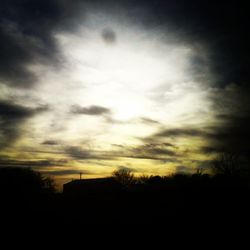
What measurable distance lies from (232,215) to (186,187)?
805 centimetres

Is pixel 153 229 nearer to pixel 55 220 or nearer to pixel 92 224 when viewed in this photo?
pixel 92 224

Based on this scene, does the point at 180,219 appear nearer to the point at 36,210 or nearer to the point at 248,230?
the point at 248,230

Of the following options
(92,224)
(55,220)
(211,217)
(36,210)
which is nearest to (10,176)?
(36,210)

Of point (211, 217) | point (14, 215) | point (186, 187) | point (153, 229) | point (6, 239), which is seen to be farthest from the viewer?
point (186, 187)

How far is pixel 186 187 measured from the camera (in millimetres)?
27328

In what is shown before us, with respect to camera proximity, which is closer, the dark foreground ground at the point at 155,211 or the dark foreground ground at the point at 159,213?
the dark foreground ground at the point at 159,213

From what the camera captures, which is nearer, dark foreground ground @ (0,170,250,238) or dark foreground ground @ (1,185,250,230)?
dark foreground ground @ (0,170,250,238)

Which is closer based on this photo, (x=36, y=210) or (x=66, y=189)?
(x=36, y=210)

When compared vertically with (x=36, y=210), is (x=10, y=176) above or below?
above

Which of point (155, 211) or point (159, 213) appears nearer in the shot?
point (159, 213)

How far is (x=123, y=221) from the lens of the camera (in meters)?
20.8

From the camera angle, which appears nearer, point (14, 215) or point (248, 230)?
point (248, 230)

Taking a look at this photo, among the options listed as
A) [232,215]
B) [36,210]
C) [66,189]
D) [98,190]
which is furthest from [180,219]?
[66,189]

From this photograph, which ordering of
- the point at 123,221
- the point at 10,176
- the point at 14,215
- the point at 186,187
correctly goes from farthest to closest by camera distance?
the point at 10,176
the point at 186,187
the point at 14,215
the point at 123,221
